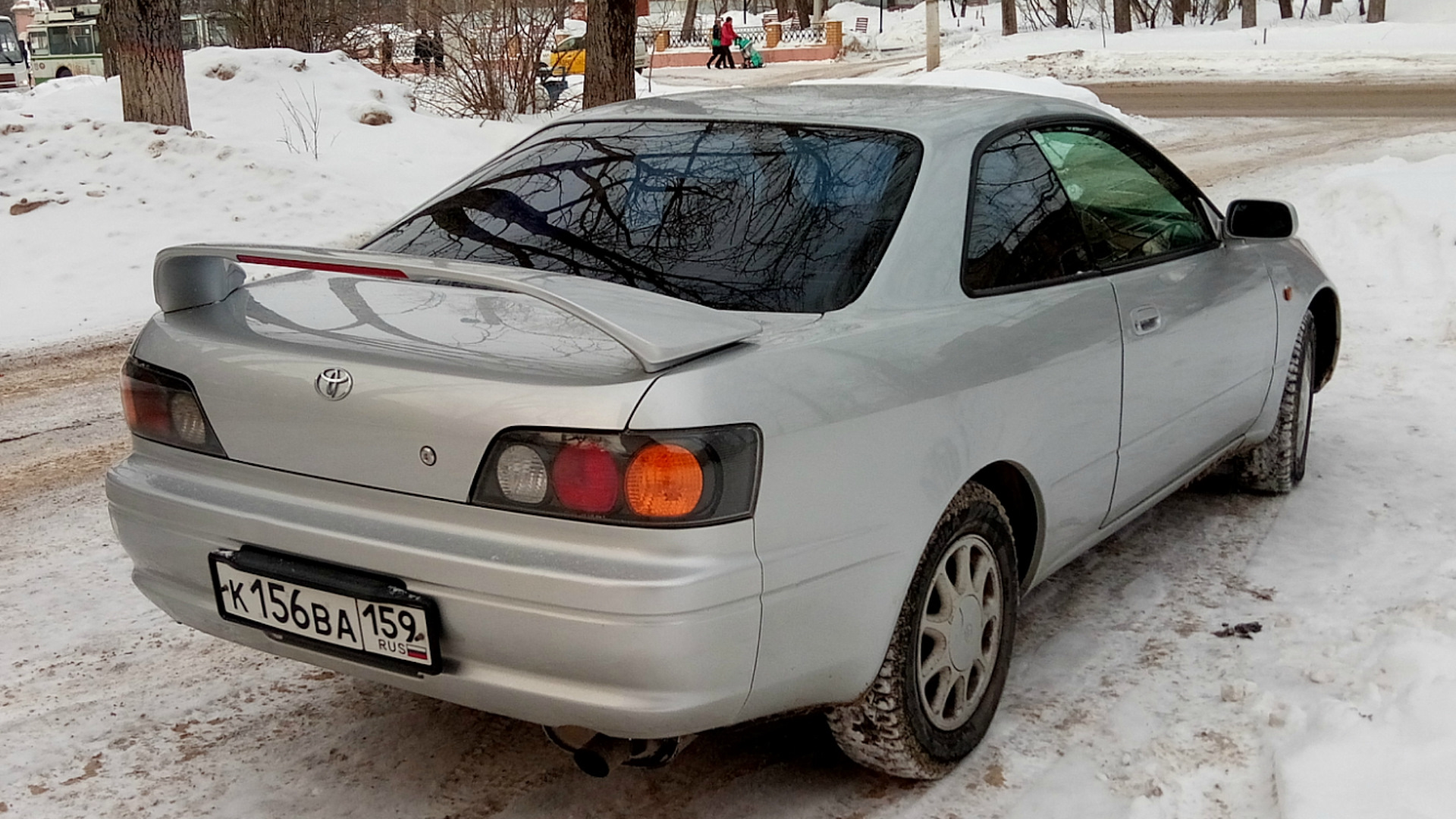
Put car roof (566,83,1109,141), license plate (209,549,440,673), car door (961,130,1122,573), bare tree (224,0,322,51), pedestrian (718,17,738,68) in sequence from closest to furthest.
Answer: license plate (209,549,440,673) → car door (961,130,1122,573) → car roof (566,83,1109,141) → bare tree (224,0,322,51) → pedestrian (718,17,738,68)

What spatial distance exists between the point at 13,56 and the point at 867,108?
34681mm

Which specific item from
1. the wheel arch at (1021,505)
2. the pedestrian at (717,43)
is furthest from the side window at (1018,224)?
the pedestrian at (717,43)

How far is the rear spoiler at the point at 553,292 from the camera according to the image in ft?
7.57

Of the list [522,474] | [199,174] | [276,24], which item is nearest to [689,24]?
[276,24]

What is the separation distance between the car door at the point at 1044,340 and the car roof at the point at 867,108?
10 centimetres

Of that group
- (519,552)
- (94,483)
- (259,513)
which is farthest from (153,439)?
(94,483)

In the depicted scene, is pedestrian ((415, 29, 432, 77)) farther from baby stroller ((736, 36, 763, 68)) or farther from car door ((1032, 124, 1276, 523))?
baby stroller ((736, 36, 763, 68))

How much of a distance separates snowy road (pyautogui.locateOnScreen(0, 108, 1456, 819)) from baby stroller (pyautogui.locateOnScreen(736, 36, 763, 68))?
117 feet

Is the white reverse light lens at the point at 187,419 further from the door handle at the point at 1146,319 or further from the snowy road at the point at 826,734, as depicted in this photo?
the door handle at the point at 1146,319

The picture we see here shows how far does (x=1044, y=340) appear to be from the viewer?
3.12 metres

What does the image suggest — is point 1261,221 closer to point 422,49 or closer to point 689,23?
point 422,49

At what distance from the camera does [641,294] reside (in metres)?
2.53

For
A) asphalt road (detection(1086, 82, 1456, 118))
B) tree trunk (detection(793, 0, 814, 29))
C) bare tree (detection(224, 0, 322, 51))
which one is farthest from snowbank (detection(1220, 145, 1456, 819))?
tree trunk (detection(793, 0, 814, 29))

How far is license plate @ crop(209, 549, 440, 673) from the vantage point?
2434mm
